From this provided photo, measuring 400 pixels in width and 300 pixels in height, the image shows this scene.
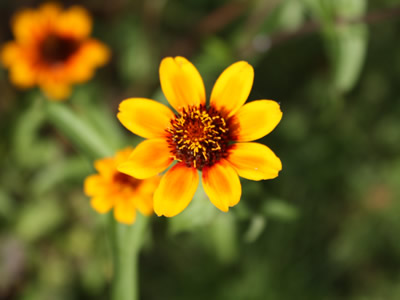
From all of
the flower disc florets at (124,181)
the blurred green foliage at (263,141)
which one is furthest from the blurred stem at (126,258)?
the blurred green foliage at (263,141)

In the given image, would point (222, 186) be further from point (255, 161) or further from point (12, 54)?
point (12, 54)

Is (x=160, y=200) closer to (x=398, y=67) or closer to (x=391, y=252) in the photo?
(x=391, y=252)

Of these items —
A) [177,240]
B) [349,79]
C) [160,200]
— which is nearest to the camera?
[160,200]

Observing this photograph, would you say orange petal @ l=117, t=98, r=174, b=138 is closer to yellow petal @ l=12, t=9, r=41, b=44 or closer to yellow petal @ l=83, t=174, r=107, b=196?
yellow petal @ l=83, t=174, r=107, b=196

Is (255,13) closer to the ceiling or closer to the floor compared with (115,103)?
Result: closer to the ceiling

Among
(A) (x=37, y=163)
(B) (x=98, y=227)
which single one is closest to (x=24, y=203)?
(A) (x=37, y=163)

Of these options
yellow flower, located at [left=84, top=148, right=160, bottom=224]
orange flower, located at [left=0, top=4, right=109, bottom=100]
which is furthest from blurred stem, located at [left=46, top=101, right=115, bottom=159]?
orange flower, located at [left=0, top=4, right=109, bottom=100]

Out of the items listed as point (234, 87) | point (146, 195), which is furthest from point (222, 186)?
point (146, 195)
